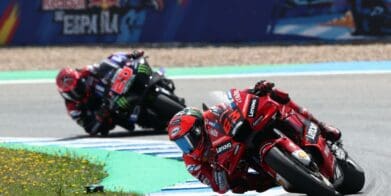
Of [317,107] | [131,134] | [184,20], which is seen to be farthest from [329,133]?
[184,20]

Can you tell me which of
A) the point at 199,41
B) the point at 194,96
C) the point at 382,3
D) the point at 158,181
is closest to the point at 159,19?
the point at 199,41

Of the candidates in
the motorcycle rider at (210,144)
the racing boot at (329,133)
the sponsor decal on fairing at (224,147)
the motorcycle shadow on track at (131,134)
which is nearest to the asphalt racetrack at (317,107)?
the motorcycle shadow on track at (131,134)

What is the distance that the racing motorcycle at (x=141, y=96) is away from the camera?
Answer: 14789 millimetres

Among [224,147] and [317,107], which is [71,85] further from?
[224,147]

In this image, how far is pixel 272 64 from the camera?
928 inches

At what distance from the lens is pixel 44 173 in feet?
37.0

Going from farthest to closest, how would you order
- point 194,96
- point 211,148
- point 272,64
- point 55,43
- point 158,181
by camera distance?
point 55,43 → point 272,64 → point 194,96 → point 158,181 → point 211,148

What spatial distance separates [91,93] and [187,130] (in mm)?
6253

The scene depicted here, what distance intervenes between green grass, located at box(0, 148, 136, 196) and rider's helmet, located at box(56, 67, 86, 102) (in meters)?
2.24

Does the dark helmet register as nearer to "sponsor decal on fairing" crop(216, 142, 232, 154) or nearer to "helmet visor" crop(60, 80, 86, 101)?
"sponsor decal on fairing" crop(216, 142, 232, 154)

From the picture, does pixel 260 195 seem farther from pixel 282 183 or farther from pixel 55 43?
pixel 55 43

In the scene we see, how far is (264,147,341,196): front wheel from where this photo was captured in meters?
8.50

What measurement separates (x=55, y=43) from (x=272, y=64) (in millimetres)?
6815

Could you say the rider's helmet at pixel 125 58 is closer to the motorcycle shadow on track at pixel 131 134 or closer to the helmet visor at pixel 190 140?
the motorcycle shadow on track at pixel 131 134
